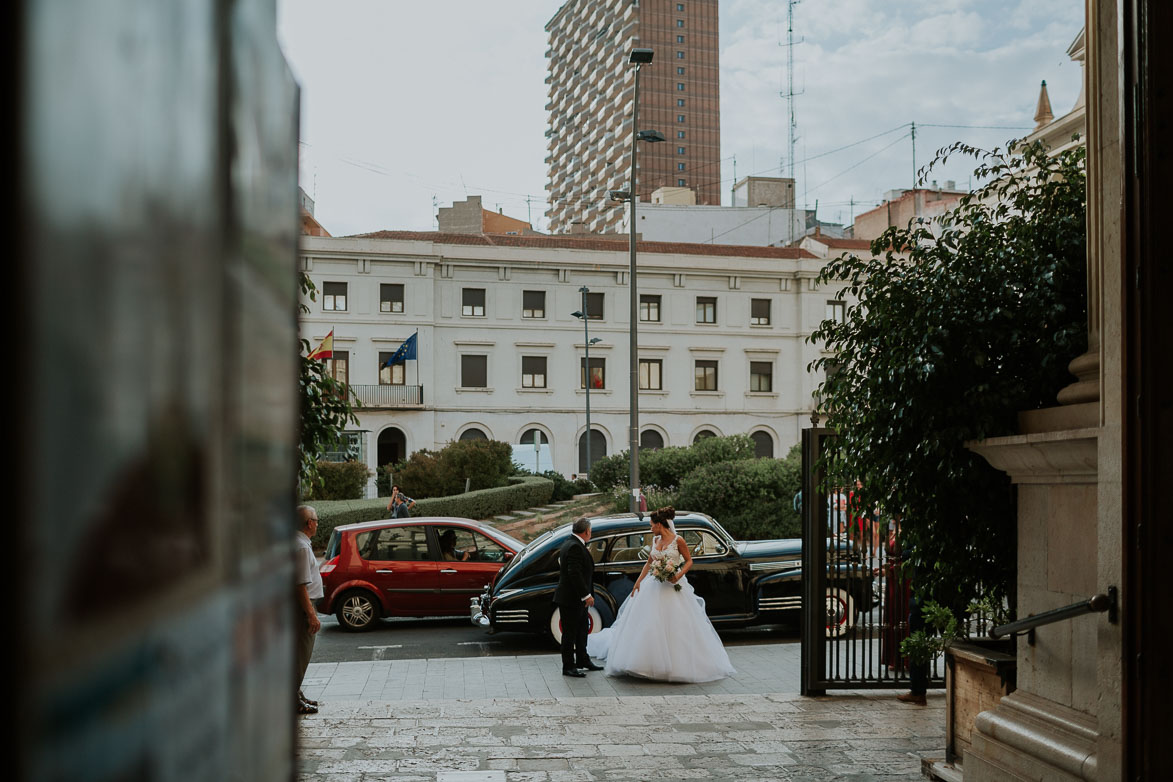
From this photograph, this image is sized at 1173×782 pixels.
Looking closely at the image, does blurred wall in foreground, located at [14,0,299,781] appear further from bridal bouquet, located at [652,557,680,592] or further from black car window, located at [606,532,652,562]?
black car window, located at [606,532,652,562]

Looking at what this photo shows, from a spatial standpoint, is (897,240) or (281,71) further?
(897,240)

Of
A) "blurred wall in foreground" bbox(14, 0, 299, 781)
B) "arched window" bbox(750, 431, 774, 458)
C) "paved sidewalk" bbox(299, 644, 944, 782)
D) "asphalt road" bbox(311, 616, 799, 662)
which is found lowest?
"asphalt road" bbox(311, 616, 799, 662)

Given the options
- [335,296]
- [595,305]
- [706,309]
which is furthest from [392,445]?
[706,309]

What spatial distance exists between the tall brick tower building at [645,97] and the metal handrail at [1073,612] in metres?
118

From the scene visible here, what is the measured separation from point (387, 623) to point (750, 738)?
28.9ft

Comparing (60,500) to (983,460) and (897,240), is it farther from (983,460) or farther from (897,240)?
(897,240)

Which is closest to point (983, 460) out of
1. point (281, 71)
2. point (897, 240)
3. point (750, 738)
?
point (897, 240)

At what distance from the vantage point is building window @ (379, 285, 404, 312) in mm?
48312

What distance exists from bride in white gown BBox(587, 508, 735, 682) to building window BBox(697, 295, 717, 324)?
4077 cm

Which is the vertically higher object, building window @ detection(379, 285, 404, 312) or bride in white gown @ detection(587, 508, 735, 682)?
building window @ detection(379, 285, 404, 312)

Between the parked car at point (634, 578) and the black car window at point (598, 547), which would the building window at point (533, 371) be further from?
the black car window at point (598, 547)

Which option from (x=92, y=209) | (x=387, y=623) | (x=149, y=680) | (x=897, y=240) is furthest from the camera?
(x=387, y=623)

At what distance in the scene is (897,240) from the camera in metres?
7.43

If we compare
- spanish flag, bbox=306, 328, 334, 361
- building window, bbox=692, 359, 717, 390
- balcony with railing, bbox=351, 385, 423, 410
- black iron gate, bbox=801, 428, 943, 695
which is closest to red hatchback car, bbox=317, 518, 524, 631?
spanish flag, bbox=306, 328, 334, 361
